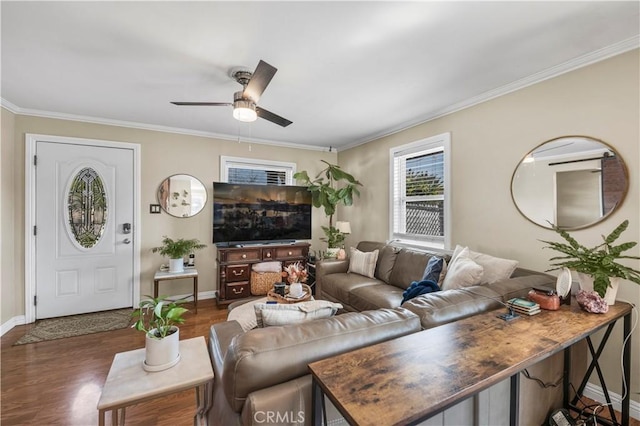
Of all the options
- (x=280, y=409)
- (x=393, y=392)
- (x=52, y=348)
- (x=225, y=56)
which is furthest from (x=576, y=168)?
(x=52, y=348)

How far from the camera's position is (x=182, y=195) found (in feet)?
12.9

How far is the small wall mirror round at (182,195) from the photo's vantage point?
3840 millimetres

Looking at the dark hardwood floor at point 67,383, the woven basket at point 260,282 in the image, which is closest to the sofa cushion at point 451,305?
the dark hardwood floor at point 67,383

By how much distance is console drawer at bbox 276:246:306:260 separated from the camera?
4117 mm

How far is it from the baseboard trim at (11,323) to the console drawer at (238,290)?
2.24 metres

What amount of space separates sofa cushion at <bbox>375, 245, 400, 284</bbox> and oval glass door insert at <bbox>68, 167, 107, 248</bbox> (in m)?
3.58

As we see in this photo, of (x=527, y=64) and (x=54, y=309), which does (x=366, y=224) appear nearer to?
(x=527, y=64)

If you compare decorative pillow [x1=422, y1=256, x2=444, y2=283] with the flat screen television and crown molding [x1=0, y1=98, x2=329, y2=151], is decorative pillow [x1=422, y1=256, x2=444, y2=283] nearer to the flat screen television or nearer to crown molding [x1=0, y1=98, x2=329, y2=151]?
the flat screen television

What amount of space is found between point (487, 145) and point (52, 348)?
4.71m

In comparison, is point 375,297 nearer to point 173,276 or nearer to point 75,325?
point 173,276

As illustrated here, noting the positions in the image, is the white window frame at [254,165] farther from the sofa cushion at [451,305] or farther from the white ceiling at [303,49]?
the sofa cushion at [451,305]

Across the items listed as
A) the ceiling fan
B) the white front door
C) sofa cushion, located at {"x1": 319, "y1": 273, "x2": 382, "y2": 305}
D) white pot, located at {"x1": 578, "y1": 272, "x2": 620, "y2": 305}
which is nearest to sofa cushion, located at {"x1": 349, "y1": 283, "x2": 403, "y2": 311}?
sofa cushion, located at {"x1": 319, "y1": 273, "x2": 382, "y2": 305}

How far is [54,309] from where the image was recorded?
3303 millimetres

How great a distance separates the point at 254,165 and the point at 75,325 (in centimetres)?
302
